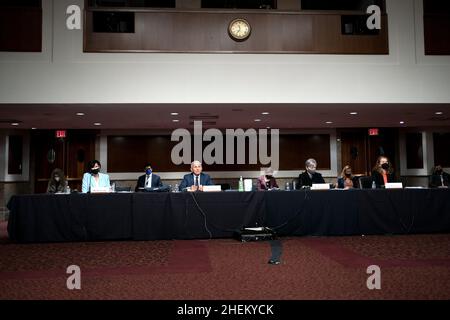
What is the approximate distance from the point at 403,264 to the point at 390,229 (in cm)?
220

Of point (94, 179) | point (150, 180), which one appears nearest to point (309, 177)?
point (94, 179)

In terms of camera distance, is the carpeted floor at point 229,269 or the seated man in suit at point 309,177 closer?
the carpeted floor at point 229,269

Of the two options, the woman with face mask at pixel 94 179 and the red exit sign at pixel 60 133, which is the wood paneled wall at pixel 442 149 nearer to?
the woman with face mask at pixel 94 179

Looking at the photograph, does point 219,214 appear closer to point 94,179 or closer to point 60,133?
point 94,179

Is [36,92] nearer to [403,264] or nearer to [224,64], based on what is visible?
[224,64]

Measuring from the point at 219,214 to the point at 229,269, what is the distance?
1.97m

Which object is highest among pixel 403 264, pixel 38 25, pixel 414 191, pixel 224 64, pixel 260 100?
pixel 38 25

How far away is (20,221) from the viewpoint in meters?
5.67

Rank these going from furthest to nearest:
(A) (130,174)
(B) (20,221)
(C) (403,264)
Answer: (A) (130,174) < (B) (20,221) < (C) (403,264)

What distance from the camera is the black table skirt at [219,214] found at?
223 inches

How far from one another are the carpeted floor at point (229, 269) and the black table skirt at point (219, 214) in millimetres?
239

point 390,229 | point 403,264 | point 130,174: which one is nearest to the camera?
point 403,264

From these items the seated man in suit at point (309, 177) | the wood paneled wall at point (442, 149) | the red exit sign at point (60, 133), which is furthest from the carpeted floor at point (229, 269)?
the wood paneled wall at point (442, 149)
